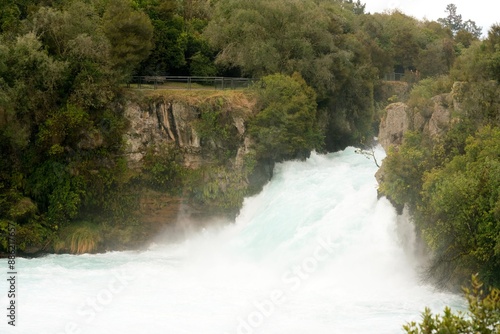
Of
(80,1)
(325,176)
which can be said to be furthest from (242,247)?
(80,1)

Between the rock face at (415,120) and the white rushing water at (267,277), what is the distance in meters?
2.66

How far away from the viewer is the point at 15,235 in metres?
32.8

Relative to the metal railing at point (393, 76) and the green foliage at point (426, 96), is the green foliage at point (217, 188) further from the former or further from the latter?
the metal railing at point (393, 76)

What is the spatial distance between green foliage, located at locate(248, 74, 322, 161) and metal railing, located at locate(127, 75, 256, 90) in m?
1.66

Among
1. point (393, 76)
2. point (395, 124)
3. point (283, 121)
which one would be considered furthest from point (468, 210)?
point (393, 76)

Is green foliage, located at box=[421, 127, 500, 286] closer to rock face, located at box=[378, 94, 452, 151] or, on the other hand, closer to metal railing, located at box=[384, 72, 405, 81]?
rock face, located at box=[378, 94, 452, 151]

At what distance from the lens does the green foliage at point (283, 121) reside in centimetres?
3747

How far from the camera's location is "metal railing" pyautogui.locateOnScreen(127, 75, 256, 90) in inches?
1555

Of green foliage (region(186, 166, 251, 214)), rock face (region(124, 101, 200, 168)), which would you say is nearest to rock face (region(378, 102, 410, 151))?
green foliage (region(186, 166, 251, 214))

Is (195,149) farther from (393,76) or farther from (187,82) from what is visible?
(393,76)

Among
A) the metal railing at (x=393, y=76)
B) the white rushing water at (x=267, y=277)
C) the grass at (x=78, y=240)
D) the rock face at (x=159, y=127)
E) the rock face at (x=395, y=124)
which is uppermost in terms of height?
the metal railing at (x=393, y=76)

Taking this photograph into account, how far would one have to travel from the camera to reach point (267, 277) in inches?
1117

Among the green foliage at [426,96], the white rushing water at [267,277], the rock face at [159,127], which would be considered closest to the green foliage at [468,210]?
the white rushing water at [267,277]

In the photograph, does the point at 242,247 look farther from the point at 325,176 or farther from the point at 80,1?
the point at 80,1
